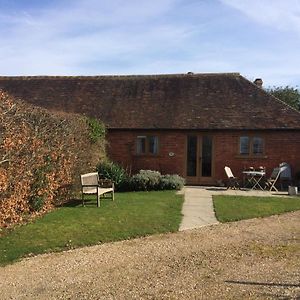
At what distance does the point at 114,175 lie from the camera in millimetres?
18047

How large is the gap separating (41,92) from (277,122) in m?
12.8

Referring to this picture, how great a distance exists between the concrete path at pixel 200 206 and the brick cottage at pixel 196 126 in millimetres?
2866

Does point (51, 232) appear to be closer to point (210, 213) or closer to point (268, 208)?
point (210, 213)

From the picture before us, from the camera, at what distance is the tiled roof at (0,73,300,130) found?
21125mm

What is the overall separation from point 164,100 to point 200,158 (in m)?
3.79

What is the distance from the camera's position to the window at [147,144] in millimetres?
21625

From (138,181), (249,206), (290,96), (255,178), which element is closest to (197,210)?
(249,206)

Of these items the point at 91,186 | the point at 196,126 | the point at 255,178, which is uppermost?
the point at 196,126

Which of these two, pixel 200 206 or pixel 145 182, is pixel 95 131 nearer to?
pixel 145 182

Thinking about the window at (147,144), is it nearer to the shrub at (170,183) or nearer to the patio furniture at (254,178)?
the shrub at (170,183)

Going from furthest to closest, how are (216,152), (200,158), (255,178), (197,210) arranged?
(200,158) → (216,152) → (255,178) → (197,210)

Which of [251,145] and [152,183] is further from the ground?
[251,145]

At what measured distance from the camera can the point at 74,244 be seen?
29.6 ft

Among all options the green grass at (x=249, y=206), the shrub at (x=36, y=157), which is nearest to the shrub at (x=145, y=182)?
the shrub at (x=36, y=157)
